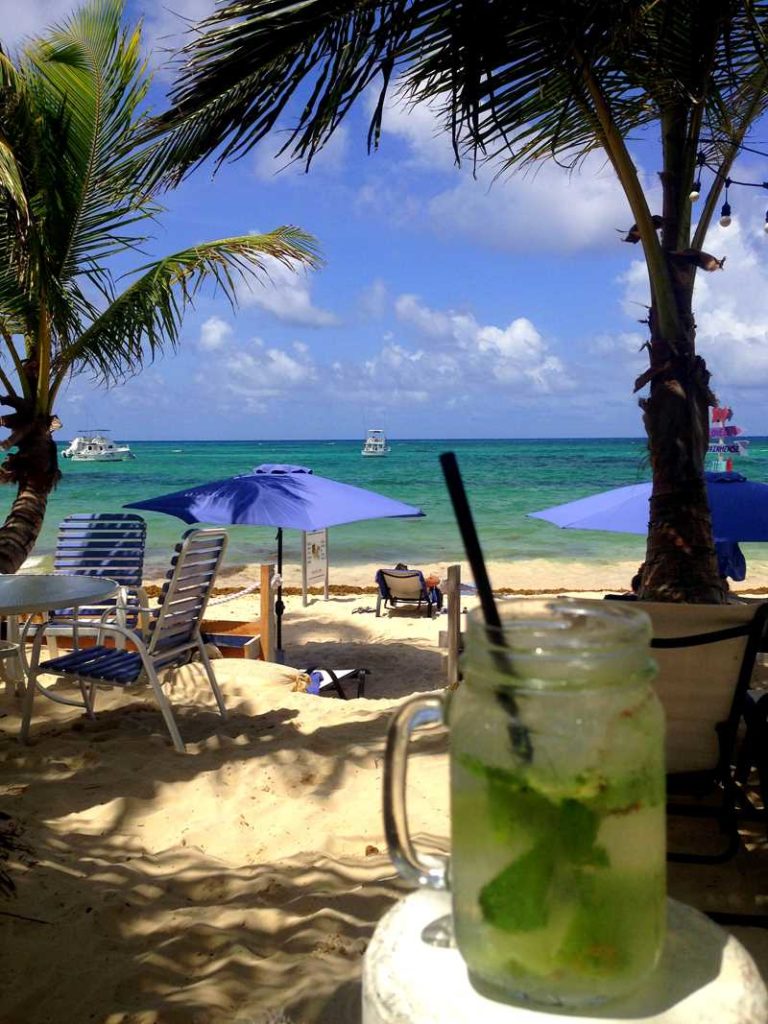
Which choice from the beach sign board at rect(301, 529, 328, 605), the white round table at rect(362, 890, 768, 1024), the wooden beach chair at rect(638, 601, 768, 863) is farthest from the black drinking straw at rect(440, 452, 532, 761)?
the beach sign board at rect(301, 529, 328, 605)

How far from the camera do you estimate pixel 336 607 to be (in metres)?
12.4

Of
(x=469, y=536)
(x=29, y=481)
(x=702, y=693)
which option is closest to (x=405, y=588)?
(x=29, y=481)

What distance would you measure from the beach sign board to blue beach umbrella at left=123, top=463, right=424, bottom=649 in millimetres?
3484

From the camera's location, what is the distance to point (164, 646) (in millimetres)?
4543

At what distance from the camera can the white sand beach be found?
2.07 meters

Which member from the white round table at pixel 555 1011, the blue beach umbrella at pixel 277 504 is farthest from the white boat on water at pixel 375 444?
the white round table at pixel 555 1011

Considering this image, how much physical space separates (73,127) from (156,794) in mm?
5845

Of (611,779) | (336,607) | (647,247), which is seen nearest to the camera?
(611,779)

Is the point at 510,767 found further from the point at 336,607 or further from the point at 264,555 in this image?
the point at 264,555

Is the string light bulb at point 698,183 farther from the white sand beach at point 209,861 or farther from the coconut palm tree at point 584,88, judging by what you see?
the white sand beach at point 209,861

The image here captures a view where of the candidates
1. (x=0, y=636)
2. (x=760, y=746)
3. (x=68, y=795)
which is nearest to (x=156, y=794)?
(x=68, y=795)

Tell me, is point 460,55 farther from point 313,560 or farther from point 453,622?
point 313,560

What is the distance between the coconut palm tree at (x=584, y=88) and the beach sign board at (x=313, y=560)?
7.75 meters

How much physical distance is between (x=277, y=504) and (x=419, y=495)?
3283cm
